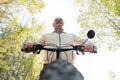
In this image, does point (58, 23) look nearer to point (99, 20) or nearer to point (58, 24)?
point (58, 24)

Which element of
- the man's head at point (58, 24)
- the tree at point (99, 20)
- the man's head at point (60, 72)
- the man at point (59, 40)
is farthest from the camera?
the tree at point (99, 20)

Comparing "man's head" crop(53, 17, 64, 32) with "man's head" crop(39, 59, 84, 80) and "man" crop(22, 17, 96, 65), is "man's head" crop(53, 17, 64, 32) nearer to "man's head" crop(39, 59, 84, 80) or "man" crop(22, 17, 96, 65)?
"man" crop(22, 17, 96, 65)

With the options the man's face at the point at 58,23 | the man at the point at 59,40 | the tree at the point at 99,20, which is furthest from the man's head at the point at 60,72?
the tree at the point at 99,20

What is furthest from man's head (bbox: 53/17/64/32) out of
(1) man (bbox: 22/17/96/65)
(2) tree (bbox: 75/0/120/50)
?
(2) tree (bbox: 75/0/120/50)

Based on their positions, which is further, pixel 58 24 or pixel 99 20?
pixel 99 20

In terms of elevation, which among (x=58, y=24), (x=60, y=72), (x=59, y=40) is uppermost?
(x=58, y=24)

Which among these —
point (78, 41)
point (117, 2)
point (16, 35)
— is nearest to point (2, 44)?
point (16, 35)

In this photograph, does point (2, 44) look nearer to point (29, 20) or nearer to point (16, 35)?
point (16, 35)

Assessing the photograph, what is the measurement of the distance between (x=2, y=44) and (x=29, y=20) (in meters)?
7.03

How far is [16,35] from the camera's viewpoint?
18.0 metres

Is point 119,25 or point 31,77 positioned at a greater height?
point 119,25

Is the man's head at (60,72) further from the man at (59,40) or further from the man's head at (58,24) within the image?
the man's head at (58,24)

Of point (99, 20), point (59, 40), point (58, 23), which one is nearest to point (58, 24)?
point (58, 23)

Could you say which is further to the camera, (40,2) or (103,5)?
(103,5)
